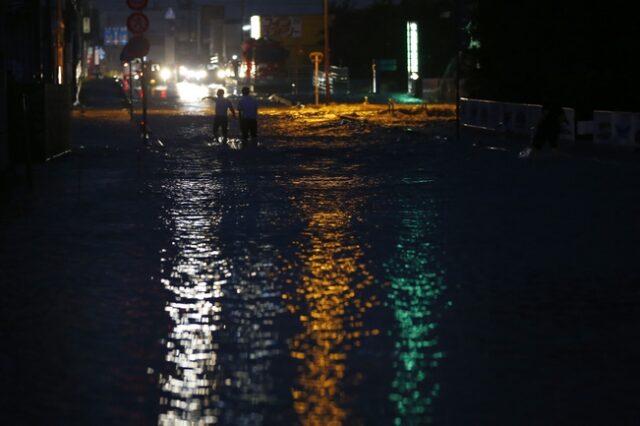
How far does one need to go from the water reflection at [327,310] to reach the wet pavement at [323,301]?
3 cm

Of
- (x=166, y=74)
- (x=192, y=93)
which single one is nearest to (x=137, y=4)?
(x=192, y=93)

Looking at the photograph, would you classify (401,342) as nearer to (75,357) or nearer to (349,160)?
(75,357)

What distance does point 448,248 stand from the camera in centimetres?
1431

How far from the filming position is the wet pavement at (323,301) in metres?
7.51

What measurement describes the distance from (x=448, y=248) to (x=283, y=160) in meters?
14.7

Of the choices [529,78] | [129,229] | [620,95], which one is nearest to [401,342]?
[129,229]

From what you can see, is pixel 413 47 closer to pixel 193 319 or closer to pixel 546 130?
pixel 546 130

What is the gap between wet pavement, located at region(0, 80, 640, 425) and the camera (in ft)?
24.6

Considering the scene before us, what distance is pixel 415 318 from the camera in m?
10.2

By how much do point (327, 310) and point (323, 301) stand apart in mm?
448

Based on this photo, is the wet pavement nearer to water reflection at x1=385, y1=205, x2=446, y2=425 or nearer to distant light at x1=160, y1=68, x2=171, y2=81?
water reflection at x1=385, y1=205, x2=446, y2=425

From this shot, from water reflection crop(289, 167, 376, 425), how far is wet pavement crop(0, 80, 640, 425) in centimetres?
3

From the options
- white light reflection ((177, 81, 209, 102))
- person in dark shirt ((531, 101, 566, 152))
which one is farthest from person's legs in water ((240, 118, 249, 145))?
white light reflection ((177, 81, 209, 102))

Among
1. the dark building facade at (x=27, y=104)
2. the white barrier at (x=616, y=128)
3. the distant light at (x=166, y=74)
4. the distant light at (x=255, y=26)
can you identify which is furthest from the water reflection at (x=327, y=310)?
the distant light at (x=255, y=26)
